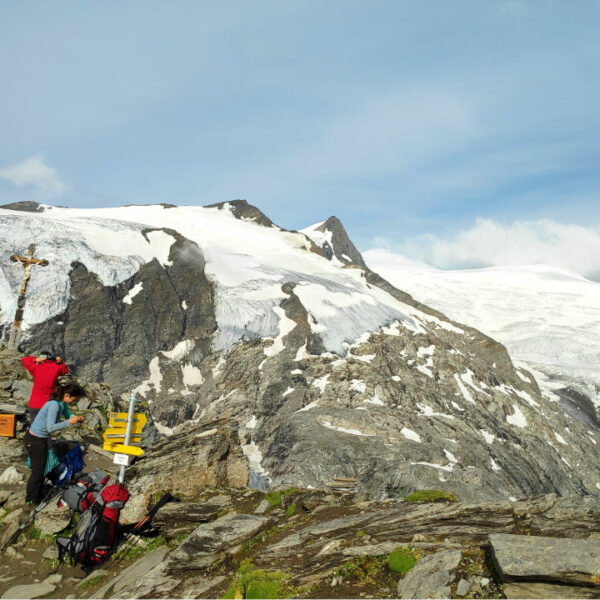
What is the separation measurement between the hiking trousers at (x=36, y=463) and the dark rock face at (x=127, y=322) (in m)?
62.2

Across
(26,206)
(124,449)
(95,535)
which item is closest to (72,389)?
(124,449)

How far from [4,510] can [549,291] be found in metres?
178

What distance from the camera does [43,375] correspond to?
12023 mm

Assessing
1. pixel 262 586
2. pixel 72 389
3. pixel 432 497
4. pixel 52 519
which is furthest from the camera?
pixel 72 389

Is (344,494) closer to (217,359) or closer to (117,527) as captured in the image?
(117,527)

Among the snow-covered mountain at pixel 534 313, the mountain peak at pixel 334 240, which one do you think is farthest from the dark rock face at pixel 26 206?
the snow-covered mountain at pixel 534 313

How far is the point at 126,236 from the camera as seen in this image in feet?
310

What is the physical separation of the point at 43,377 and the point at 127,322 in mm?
73661

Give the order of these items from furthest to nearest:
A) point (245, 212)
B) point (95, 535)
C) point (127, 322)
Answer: point (245, 212), point (127, 322), point (95, 535)

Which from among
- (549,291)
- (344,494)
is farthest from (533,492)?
(549,291)

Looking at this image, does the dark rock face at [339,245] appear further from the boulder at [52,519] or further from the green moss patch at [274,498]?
the boulder at [52,519]

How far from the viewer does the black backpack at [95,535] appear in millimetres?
10227

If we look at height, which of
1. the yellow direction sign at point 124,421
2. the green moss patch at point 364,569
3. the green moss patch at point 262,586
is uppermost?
the yellow direction sign at point 124,421

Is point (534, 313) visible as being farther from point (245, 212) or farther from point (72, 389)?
point (72, 389)
